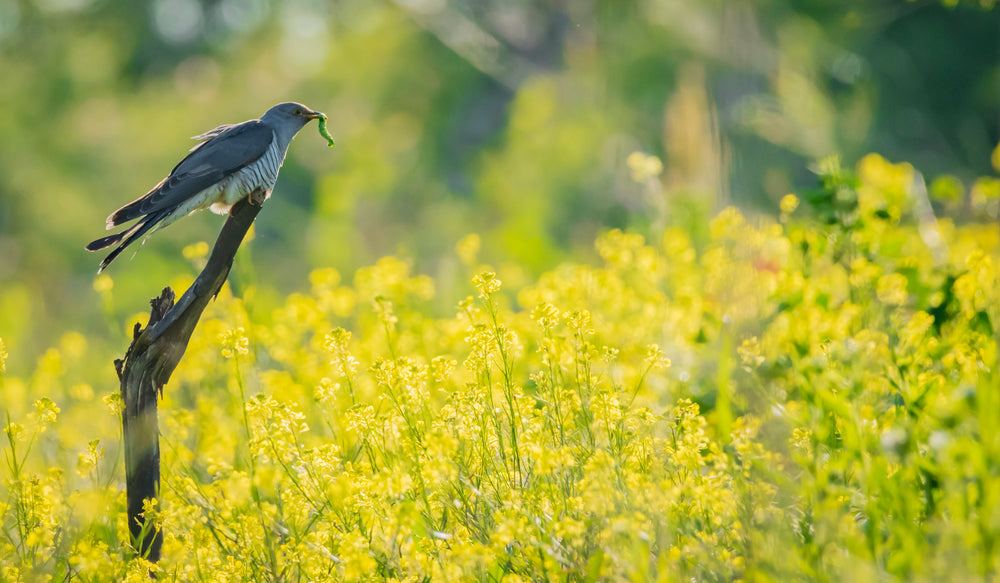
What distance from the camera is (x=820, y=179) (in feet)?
9.95

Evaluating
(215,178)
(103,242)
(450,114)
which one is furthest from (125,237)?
(450,114)

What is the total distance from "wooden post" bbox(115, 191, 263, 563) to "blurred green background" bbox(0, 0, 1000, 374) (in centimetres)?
224

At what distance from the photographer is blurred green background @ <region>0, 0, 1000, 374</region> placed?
20.0 ft

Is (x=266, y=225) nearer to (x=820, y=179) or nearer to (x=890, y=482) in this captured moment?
(x=820, y=179)

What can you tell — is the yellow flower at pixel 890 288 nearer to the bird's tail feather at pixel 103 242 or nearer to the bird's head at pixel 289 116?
the bird's head at pixel 289 116

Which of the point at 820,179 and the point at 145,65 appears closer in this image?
the point at 820,179

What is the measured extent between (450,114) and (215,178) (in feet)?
28.3

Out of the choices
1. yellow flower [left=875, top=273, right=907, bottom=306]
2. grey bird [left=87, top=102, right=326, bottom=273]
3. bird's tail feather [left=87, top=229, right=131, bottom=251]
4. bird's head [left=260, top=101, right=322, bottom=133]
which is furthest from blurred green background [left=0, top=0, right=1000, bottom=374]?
bird's tail feather [left=87, top=229, right=131, bottom=251]

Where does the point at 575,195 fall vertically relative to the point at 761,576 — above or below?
above

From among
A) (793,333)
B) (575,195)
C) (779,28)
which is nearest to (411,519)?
(793,333)

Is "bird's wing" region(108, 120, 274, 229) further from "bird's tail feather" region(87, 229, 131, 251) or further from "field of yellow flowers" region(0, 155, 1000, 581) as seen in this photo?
"field of yellow flowers" region(0, 155, 1000, 581)

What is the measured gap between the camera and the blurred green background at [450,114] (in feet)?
20.0

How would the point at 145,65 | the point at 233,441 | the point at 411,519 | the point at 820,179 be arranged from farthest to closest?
1. the point at 145,65
2. the point at 820,179
3. the point at 233,441
4. the point at 411,519

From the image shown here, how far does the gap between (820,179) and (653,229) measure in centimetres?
133
